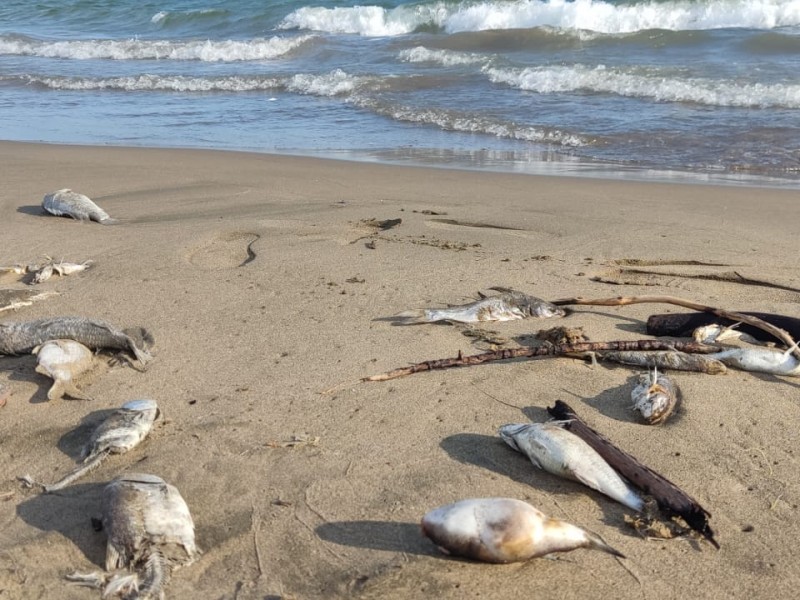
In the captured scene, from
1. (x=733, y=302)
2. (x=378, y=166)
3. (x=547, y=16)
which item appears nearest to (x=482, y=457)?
(x=733, y=302)

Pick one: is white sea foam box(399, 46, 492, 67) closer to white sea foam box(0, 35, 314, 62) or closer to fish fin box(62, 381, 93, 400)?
white sea foam box(0, 35, 314, 62)

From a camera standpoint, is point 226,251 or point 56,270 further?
point 226,251

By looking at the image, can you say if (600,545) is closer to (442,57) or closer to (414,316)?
(414,316)

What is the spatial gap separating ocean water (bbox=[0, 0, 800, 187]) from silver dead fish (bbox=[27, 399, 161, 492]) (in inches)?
255

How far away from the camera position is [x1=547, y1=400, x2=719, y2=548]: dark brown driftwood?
2807 millimetres

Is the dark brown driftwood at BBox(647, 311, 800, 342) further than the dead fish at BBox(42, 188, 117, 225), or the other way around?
the dead fish at BBox(42, 188, 117, 225)

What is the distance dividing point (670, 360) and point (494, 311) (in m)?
1.00

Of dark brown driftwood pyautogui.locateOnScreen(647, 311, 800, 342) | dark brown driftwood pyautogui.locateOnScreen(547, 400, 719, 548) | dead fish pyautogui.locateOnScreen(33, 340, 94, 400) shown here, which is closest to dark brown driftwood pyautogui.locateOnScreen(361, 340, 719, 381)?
→ dark brown driftwood pyautogui.locateOnScreen(647, 311, 800, 342)

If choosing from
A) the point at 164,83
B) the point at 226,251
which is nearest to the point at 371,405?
the point at 226,251

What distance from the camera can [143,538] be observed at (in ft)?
8.86

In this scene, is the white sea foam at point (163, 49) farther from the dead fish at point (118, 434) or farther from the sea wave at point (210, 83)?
the dead fish at point (118, 434)

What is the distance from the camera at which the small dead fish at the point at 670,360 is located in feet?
13.0

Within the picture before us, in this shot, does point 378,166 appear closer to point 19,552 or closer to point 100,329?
point 100,329

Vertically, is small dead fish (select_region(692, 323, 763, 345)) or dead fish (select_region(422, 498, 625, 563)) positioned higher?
dead fish (select_region(422, 498, 625, 563))
